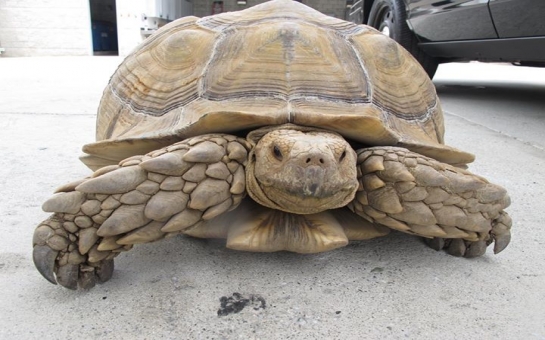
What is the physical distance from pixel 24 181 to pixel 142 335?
137 centimetres

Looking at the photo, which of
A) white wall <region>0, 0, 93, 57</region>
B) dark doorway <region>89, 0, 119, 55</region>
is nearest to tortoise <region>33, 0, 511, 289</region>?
white wall <region>0, 0, 93, 57</region>

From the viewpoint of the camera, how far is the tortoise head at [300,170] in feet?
3.78

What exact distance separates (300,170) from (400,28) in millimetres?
4586

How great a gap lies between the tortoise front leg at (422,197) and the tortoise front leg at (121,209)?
440 millimetres

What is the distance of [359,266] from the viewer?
1392 millimetres

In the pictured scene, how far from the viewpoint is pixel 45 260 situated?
3.76 ft

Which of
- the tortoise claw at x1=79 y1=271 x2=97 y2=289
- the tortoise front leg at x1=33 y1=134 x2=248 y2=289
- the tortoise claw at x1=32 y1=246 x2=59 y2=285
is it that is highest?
the tortoise front leg at x1=33 y1=134 x2=248 y2=289

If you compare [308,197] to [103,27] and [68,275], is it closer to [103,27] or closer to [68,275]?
[68,275]

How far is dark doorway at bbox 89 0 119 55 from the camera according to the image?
51.6ft

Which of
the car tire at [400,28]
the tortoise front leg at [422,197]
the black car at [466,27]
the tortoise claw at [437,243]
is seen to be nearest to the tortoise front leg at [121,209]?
the tortoise front leg at [422,197]

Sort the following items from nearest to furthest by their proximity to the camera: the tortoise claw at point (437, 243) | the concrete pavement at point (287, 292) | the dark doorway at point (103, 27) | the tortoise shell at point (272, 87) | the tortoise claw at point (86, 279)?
the concrete pavement at point (287, 292) < the tortoise claw at point (86, 279) < the tortoise shell at point (272, 87) < the tortoise claw at point (437, 243) < the dark doorway at point (103, 27)

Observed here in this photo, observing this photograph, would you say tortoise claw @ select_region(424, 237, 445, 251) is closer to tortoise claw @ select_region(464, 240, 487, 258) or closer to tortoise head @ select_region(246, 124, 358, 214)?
tortoise claw @ select_region(464, 240, 487, 258)

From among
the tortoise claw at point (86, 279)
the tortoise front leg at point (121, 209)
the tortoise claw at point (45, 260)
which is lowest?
the tortoise claw at point (86, 279)

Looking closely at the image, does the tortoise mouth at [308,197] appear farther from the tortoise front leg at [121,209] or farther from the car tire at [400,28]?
the car tire at [400,28]
